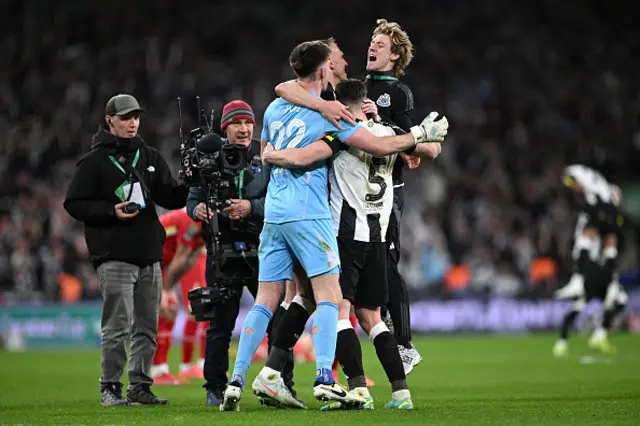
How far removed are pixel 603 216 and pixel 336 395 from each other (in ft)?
36.6

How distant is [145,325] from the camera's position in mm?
9336

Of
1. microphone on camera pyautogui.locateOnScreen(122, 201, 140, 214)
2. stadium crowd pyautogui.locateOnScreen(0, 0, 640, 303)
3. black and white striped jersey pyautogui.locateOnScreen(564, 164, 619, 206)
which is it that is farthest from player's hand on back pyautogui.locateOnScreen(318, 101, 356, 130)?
stadium crowd pyautogui.locateOnScreen(0, 0, 640, 303)

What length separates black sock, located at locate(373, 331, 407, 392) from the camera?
7.80 m

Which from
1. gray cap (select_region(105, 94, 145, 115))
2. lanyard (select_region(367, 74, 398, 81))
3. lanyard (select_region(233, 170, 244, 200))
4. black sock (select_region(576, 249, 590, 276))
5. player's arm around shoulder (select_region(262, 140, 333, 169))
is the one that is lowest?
black sock (select_region(576, 249, 590, 276))

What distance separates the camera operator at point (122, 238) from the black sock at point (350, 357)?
198 centimetres

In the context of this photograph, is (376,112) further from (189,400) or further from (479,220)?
(479,220)

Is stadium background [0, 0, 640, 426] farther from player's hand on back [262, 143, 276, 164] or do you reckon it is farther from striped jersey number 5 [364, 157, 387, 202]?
player's hand on back [262, 143, 276, 164]

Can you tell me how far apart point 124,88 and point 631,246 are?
1362cm

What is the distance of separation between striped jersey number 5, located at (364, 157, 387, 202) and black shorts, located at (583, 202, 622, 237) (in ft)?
33.8

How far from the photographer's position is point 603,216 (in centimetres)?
1758

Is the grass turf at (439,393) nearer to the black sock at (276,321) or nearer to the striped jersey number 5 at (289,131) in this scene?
the black sock at (276,321)

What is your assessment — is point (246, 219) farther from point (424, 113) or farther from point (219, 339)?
point (424, 113)

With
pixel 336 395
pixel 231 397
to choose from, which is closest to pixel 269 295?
pixel 231 397

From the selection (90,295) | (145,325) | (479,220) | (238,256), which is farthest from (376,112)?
(479,220)
